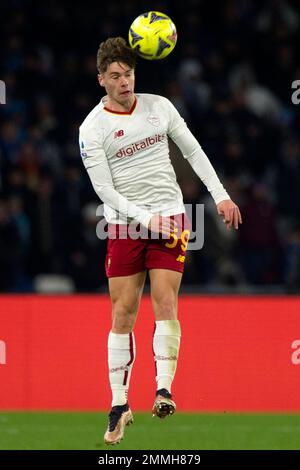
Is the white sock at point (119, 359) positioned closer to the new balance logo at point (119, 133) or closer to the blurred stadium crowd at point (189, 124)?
the new balance logo at point (119, 133)

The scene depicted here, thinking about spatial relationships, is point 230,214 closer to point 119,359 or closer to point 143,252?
point 143,252

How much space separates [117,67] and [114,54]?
3.5 inches

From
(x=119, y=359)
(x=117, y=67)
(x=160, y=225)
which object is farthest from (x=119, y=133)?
(x=119, y=359)

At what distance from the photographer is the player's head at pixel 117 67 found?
7.84 metres

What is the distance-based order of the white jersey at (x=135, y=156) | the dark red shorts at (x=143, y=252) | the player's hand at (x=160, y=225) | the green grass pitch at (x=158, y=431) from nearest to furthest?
the player's hand at (x=160, y=225), the white jersey at (x=135, y=156), the dark red shorts at (x=143, y=252), the green grass pitch at (x=158, y=431)

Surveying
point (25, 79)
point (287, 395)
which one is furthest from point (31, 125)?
point (287, 395)

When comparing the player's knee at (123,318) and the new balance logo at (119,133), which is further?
the player's knee at (123,318)

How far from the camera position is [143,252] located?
815cm

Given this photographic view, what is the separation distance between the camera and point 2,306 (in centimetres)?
1220

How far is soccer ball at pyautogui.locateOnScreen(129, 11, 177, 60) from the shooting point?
788 centimetres

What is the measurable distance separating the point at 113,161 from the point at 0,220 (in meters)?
5.62

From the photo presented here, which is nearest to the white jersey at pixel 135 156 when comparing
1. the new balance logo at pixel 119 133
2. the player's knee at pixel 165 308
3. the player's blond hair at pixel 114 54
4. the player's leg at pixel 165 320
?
the new balance logo at pixel 119 133

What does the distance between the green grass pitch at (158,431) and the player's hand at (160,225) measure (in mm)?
2446

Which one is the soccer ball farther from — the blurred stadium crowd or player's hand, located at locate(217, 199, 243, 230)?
the blurred stadium crowd
